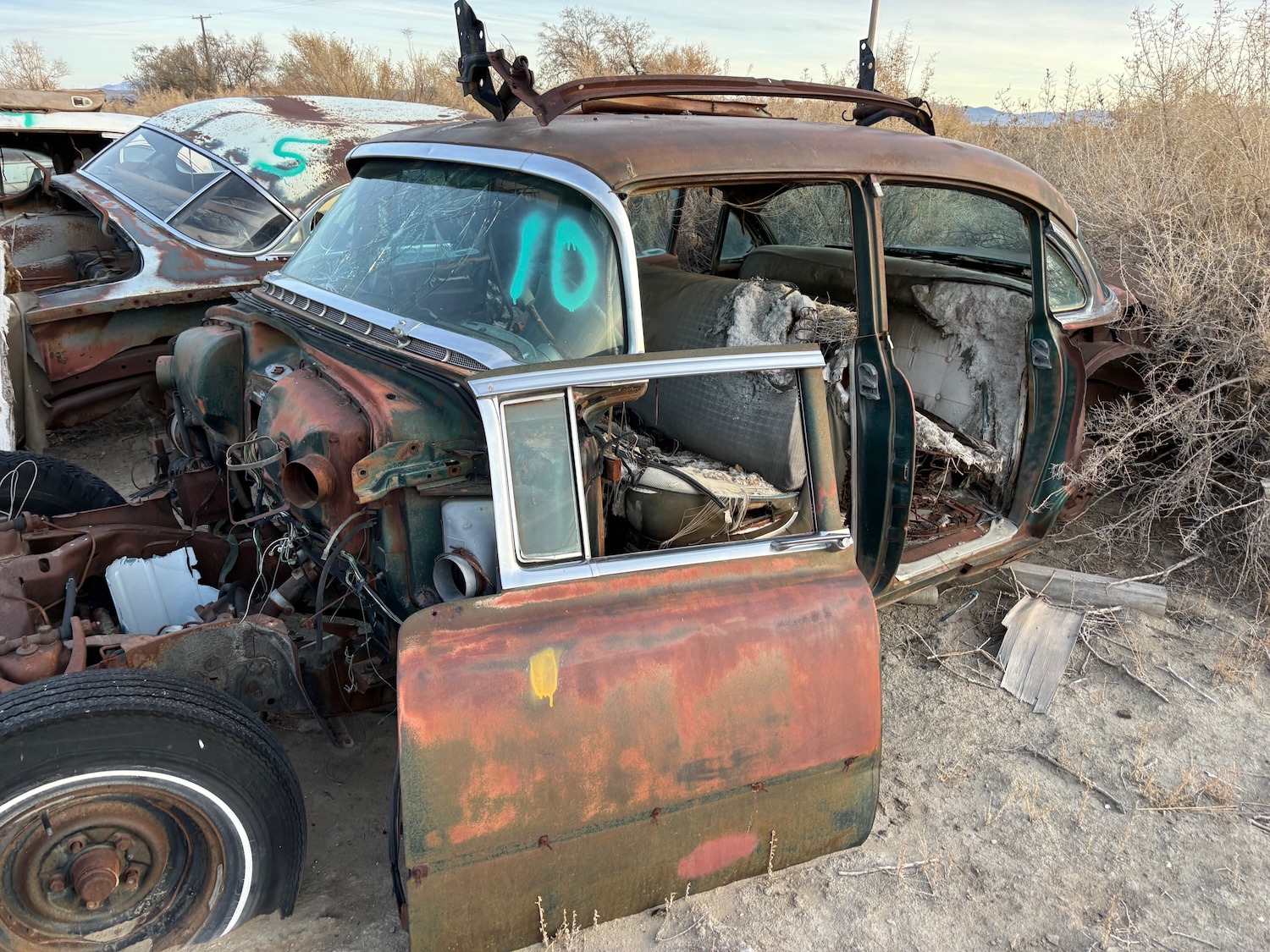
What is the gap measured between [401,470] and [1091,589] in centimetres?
337

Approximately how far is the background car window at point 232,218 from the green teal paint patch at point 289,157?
7.7 inches

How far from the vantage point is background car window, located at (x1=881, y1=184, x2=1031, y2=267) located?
172 inches

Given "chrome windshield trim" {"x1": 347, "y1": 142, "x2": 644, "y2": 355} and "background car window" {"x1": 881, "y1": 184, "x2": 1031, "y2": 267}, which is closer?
"chrome windshield trim" {"x1": 347, "y1": 142, "x2": 644, "y2": 355}

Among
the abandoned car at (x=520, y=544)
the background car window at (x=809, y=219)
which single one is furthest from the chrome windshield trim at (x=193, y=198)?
→ the background car window at (x=809, y=219)

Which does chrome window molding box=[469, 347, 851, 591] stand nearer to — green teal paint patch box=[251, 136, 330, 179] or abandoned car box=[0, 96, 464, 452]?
abandoned car box=[0, 96, 464, 452]

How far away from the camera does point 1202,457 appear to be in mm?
4410

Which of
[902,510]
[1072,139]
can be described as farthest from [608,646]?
[1072,139]

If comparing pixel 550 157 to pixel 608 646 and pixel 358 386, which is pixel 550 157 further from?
pixel 608 646

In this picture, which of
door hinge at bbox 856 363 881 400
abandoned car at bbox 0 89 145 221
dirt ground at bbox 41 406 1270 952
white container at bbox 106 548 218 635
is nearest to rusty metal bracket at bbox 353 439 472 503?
dirt ground at bbox 41 406 1270 952

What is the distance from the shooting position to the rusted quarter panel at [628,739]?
1939 millimetres

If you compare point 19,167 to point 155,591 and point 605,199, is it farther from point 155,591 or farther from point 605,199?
point 605,199

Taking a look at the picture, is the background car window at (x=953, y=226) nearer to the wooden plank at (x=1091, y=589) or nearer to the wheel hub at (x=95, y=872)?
the wooden plank at (x=1091, y=589)

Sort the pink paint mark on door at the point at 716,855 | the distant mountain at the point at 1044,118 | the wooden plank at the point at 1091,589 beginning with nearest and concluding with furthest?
the pink paint mark on door at the point at 716,855 → the wooden plank at the point at 1091,589 → the distant mountain at the point at 1044,118

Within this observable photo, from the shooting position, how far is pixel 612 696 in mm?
2039
